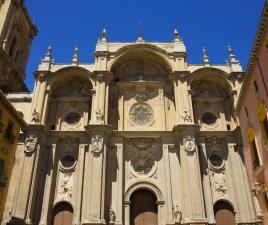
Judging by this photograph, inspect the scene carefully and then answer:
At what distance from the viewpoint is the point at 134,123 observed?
84.8ft

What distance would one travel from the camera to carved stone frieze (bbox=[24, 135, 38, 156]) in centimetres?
2231

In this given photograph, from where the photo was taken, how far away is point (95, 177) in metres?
21.2

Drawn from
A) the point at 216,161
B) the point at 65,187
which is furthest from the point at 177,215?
the point at 65,187

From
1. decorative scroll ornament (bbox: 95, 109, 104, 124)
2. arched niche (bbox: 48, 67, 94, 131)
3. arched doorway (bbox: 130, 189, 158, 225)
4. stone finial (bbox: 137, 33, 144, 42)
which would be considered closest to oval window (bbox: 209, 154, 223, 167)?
arched doorway (bbox: 130, 189, 158, 225)

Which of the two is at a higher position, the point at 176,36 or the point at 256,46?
the point at 176,36

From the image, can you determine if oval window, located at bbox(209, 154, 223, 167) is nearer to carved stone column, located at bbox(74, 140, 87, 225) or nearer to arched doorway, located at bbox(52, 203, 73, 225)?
carved stone column, located at bbox(74, 140, 87, 225)

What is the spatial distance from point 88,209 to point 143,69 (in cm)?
1425

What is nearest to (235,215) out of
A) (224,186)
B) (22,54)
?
(224,186)

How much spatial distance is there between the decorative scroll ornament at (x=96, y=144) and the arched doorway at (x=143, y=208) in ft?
14.7

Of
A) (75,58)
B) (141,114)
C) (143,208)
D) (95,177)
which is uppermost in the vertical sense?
(75,58)

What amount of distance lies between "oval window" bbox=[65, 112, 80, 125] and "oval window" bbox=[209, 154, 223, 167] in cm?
1179

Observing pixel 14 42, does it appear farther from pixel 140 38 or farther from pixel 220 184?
pixel 220 184

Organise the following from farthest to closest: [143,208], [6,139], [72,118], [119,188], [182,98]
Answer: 1. [72,118]
2. [182,98]
3. [143,208]
4. [119,188]
5. [6,139]

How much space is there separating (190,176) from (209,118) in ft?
22.4
